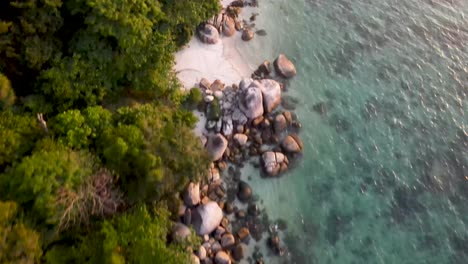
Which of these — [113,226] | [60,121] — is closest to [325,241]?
[113,226]

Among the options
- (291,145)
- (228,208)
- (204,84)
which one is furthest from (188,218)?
(204,84)

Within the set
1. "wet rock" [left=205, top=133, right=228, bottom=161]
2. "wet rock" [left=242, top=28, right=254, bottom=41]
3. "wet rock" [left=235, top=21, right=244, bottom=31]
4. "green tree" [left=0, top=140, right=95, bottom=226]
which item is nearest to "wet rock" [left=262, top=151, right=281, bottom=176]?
"wet rock" [left=205, top=133, right=228, bottom=161]

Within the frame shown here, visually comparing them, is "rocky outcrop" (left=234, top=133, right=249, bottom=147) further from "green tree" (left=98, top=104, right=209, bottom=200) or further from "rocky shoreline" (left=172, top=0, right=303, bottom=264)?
"green tree" (left=98, top=104, right=209, bottom=200)

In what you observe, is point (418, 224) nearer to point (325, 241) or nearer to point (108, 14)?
point (325, 241)

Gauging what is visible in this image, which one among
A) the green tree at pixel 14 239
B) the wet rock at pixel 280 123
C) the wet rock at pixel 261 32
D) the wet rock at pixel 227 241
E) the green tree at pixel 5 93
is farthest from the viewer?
the wet rock at pixel 261 32

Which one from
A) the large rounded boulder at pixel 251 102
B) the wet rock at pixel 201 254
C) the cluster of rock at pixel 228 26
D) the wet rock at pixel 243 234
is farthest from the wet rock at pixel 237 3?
the wet rock at pixel 201 254

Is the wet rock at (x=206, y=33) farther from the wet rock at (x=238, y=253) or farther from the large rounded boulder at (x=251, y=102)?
the wet rock at (x=238, y=253)

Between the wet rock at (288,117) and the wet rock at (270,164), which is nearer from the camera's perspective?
the wet rock at (270,164)
